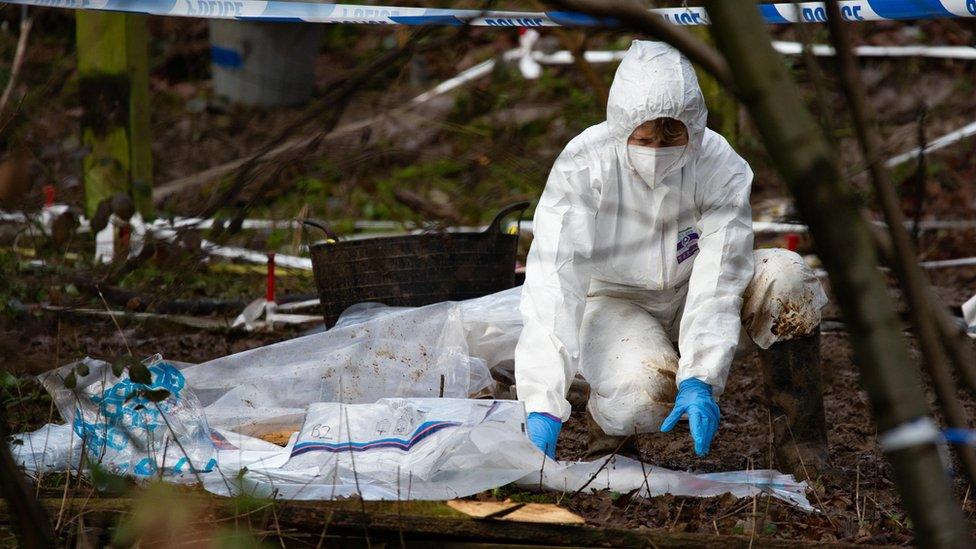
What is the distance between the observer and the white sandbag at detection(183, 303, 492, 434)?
3559 millimetres

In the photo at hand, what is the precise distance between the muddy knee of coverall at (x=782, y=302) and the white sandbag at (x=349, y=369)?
2.95ft

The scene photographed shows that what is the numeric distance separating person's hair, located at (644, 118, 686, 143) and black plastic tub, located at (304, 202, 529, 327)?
1171 millimetres

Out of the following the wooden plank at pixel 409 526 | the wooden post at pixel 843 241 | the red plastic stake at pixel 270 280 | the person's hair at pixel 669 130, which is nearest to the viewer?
the wooden post at pixel 843 241

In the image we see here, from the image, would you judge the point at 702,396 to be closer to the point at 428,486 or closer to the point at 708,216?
the point at 708,216

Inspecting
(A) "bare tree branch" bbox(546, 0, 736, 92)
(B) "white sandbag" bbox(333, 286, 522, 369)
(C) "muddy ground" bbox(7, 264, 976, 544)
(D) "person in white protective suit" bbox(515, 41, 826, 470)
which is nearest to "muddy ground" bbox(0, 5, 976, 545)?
(C) "muddy ground" bbox(7, 264, 976, 544)

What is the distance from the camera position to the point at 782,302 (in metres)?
3.05

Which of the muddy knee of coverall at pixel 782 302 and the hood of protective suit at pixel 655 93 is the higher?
the hood of protective suit at pixel 655 93

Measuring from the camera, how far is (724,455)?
3.38 m

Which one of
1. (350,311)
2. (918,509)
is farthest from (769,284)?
(918,509)

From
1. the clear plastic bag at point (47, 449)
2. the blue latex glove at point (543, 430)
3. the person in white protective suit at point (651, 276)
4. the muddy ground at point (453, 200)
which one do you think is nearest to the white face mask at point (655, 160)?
the person in white protective suit at point (651, 276)

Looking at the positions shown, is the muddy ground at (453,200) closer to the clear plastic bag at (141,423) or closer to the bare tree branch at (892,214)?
the bare tree branch at (892,214)

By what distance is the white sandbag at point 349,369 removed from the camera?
3559 millimetres

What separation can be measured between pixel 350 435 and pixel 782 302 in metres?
1.21

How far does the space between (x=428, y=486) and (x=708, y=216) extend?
114cm
